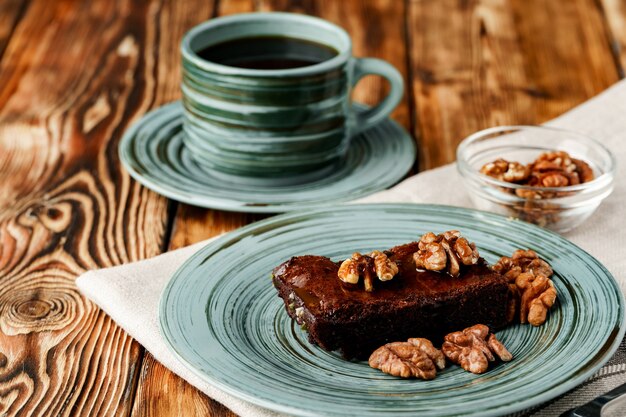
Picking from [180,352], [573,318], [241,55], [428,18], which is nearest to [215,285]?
[180,352]

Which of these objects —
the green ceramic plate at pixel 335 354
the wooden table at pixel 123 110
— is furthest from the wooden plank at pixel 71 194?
the green ceramic plate at pixel 335 354

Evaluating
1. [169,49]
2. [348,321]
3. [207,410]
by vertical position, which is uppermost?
[348,321]

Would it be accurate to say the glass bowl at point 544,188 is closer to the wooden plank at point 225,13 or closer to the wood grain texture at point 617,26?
the wooden plank at point 225,13

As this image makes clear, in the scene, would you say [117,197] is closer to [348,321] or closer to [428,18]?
[348,321]

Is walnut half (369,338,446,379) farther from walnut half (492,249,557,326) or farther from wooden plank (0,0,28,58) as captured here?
wooden plank (0,0,28,58)

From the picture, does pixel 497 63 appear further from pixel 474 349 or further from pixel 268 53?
pixel 474 349
